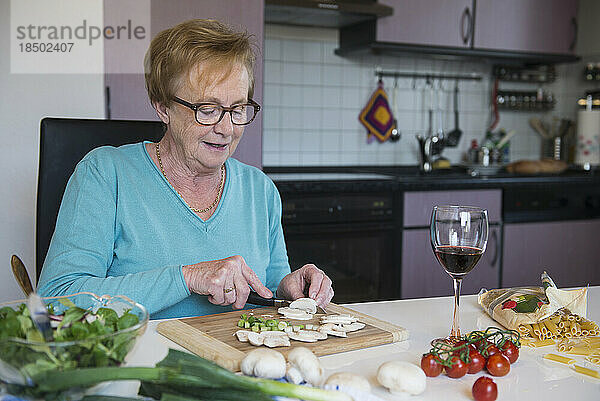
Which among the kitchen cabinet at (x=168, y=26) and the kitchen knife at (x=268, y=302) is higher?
the kitchen cabinet at (x=168, y=26)

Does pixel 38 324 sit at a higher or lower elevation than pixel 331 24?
lower

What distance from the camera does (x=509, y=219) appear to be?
10.6 ft

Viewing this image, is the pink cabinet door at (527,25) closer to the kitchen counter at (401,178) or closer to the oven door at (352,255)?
the kitchen counter at (401,178)

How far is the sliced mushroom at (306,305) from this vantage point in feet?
3.99

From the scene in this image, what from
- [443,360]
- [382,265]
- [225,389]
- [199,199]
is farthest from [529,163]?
[225,389]

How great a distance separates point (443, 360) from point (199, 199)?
786mm

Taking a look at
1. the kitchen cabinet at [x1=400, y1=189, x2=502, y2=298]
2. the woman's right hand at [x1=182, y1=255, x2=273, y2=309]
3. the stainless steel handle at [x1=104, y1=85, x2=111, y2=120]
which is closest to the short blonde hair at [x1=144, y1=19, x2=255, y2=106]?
the woman's right hand at [x1=182, y1=255, x2=273, y2=309]

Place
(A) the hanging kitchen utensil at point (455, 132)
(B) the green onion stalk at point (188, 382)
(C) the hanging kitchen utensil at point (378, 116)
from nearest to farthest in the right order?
(B) the green onion stalk at point (188, 382) → (C) the hanging kitchen utensil at point (378, 116) → (A) the hanging kitchen utensil at point (455, 132)

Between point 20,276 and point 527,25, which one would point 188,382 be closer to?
point 20,276

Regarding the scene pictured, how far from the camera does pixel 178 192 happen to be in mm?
1516

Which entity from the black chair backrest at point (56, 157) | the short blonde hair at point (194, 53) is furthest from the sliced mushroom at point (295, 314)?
the black chair backrest at point (56, 157)

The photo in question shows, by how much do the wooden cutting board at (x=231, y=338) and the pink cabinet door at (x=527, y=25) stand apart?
8.53 ft

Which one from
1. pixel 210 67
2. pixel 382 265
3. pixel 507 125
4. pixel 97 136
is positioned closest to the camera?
pixel 210 67

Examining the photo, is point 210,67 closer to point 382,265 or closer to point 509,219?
point 382,265
